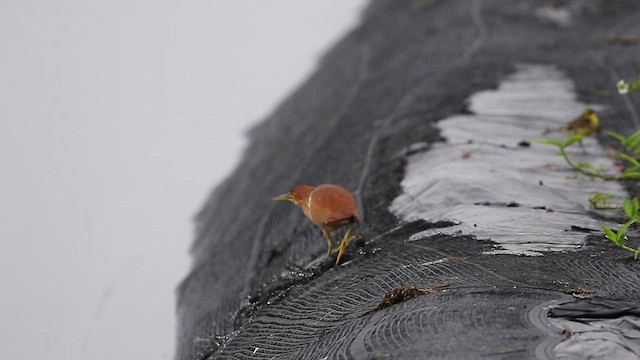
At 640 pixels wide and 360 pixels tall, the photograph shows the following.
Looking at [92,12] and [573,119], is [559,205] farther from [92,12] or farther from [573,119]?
[92,12]

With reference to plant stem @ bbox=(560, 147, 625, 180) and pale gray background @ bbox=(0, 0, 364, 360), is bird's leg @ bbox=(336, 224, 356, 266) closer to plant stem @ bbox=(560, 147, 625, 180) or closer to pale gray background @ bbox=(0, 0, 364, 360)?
pale gray background @ bbox=(0, 0, 364, 360)

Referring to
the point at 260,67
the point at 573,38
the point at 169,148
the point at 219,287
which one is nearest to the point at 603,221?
the point at 219,287

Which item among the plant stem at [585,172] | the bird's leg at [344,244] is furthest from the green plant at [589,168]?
the bird's leg at [344,244]

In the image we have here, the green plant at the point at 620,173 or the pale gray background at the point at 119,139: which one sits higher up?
the pale gray background at the point at 119,139

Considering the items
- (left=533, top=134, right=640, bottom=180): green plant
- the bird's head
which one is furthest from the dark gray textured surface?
(left=533, top=134, right=640, bottom=180): green plant

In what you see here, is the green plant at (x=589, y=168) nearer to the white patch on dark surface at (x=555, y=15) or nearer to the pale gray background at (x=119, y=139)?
the pale gray background at (x=119, y=139)

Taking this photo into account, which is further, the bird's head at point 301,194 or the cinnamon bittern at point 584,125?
the cinnamon bittern at point 584,125

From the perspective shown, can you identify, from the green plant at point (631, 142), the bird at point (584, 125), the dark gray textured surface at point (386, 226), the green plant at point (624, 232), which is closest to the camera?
the dark gray textured surface at point (386, 226)

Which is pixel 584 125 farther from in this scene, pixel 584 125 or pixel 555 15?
pixel 555 15
